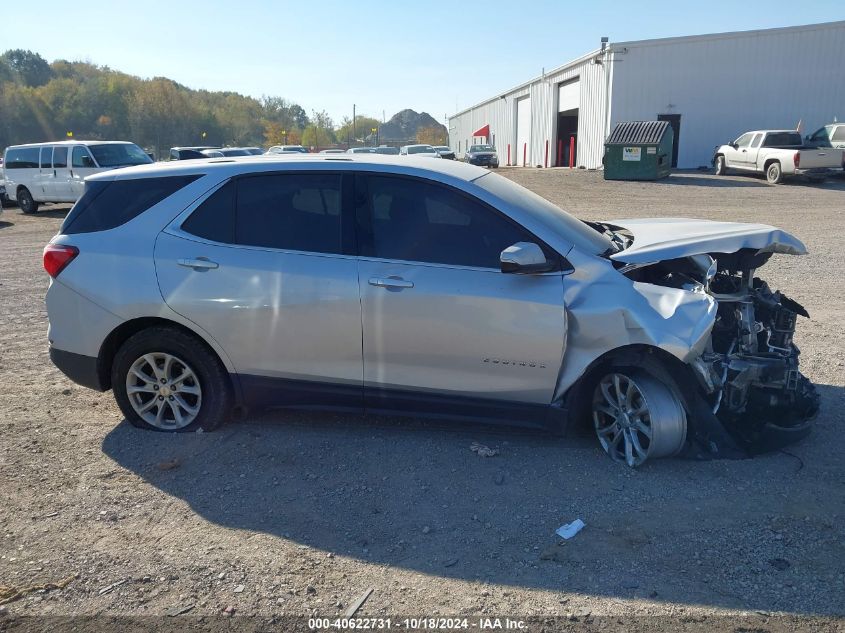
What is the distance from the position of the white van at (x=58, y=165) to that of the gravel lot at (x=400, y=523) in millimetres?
15167

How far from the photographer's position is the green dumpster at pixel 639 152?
2595 cm

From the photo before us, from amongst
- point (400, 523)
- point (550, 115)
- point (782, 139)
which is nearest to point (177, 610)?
point (400, 523)

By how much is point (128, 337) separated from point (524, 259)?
8.76 feet

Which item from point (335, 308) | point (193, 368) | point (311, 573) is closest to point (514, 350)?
point (335, 308)

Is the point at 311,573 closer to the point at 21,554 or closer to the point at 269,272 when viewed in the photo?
the point at 21,554

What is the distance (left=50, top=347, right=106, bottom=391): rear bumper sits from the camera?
4598 mm

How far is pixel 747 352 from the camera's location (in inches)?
163

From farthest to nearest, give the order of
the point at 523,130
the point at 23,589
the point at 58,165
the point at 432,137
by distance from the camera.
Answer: the point at 432,137 < the point at 523,130 < the point at 58,165 < the point at 23,589

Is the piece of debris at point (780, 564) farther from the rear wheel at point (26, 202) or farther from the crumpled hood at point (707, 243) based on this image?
the rear wheel at point (26, 202)

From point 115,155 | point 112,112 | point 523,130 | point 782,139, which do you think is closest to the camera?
point 115,155

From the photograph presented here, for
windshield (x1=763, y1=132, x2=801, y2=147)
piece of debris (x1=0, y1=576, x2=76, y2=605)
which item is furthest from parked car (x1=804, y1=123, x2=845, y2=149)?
piece of debris (x1=0, y1=576, x2=76, y2=605)

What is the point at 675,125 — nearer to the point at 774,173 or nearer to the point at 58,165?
the point at 774,173

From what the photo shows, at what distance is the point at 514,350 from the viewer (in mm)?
4031

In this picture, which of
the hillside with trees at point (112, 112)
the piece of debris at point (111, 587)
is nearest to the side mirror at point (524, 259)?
the piece of debris at point (111, 587)
